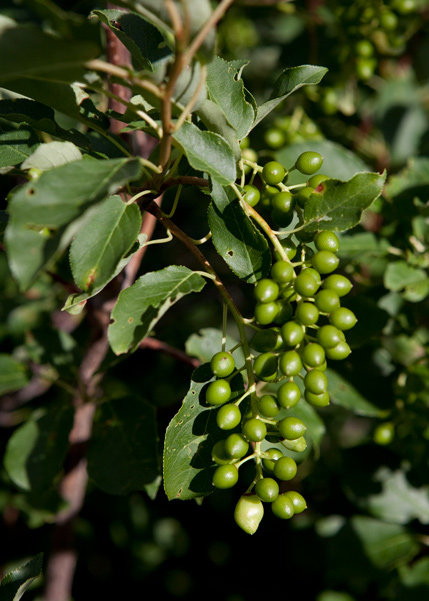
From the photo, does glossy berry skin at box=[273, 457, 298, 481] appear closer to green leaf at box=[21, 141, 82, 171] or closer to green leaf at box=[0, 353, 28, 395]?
green leaf at box=[21, 141, 82, 171]

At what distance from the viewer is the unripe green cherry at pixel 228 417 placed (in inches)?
34.9

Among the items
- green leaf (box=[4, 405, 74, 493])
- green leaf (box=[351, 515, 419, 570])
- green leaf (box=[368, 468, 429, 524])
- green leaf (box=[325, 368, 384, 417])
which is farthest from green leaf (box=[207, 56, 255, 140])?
green leaf (box=[351, 515, 419, 570])

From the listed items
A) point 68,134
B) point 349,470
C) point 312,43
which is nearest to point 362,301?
point 349,470

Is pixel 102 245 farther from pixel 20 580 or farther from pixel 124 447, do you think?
pixel 124 447

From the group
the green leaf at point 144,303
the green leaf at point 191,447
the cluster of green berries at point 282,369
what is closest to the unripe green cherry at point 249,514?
Result: the cluster of green berries at point 282,369

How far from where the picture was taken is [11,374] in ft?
5.71

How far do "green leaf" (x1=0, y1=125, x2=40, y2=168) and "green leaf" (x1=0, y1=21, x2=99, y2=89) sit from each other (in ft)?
0.89

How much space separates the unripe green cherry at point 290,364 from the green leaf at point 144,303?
0.18m

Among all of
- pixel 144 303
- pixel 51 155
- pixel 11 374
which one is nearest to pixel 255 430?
pixel 144 303

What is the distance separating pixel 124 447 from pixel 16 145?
2.50ft

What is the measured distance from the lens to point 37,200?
0.73 m

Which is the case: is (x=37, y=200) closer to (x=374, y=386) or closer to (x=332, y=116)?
(x=374, y=386)

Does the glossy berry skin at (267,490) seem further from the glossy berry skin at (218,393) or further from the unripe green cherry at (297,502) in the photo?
the glossy berry skin at (218,393)

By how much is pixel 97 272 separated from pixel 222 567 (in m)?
1.93
